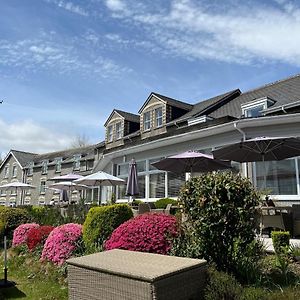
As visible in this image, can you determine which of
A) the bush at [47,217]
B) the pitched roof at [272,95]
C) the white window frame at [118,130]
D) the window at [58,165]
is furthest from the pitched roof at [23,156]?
the pitched roof at [272,95]

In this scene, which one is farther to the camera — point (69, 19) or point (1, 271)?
point (69, 19)

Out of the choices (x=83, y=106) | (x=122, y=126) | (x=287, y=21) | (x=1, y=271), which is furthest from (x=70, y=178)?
(x=287, y=21)

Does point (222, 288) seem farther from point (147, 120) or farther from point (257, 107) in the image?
point (147, 120)

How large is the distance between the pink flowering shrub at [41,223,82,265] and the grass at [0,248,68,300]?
21 cm

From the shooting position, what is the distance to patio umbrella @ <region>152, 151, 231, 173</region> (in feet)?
34.7

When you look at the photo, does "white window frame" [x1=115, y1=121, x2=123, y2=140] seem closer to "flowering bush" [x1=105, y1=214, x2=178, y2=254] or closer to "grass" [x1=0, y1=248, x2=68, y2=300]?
"grass" [x1=0, y1=248, x2=68, y2=300]

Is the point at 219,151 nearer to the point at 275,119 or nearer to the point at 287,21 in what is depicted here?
the point at 275,119

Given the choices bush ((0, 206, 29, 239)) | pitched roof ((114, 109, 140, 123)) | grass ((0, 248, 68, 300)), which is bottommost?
grass ((0, 248, 68, 300))

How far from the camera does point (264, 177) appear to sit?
12258 millimetres

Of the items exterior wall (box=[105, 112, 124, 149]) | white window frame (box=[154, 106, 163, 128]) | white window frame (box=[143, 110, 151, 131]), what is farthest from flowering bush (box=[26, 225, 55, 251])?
exterior wall (box=[105, 112, 124, 149])

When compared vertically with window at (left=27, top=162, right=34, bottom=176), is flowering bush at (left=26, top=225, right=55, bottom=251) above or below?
below

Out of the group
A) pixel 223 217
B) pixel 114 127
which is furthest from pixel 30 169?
pixel 223 217

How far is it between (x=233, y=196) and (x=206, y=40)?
7.11 meters

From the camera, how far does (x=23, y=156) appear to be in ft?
146
